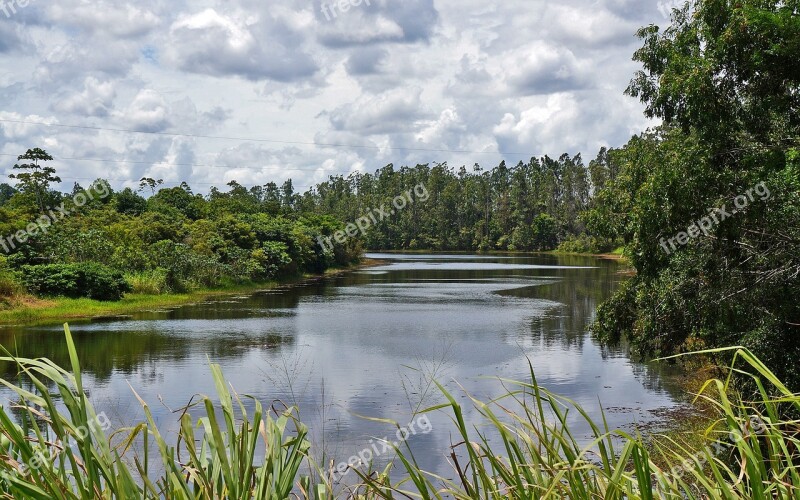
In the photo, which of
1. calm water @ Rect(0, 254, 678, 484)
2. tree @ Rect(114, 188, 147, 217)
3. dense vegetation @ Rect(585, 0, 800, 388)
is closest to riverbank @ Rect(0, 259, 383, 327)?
calm water @ Rect(0, 254, 678, 484)

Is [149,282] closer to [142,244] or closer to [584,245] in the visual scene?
[142,244]

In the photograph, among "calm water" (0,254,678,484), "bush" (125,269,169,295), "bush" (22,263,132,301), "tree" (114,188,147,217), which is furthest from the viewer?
"tree" (114,188,147,217)

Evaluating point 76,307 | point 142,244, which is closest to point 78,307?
point 76,307

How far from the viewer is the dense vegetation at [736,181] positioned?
9789 mm

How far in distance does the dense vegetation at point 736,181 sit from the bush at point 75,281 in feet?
67.4

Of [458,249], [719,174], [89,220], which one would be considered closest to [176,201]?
[89,220]

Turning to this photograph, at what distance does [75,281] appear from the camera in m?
26.7

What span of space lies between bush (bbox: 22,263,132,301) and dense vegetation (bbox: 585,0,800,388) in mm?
20558

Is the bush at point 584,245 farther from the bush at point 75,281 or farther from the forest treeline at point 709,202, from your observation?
the forest treeline at point 709,202

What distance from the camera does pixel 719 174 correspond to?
34.2 ft

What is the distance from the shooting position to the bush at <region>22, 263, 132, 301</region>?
2597cm

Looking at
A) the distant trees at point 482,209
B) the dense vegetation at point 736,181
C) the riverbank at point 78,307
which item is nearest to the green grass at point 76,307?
the riverbank at point 78,307

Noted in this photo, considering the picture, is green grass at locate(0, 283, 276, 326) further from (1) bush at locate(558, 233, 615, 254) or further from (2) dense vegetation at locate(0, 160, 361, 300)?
(1) bush at locate(558, 233, 615, 254)

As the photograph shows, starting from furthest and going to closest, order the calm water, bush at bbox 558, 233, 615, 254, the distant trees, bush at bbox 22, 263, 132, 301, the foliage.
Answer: the distant trees → bush at bbox 558, 233, 615, 254 → bush at bbox 22, 263, 132, 301 → the calm water → the foliage
